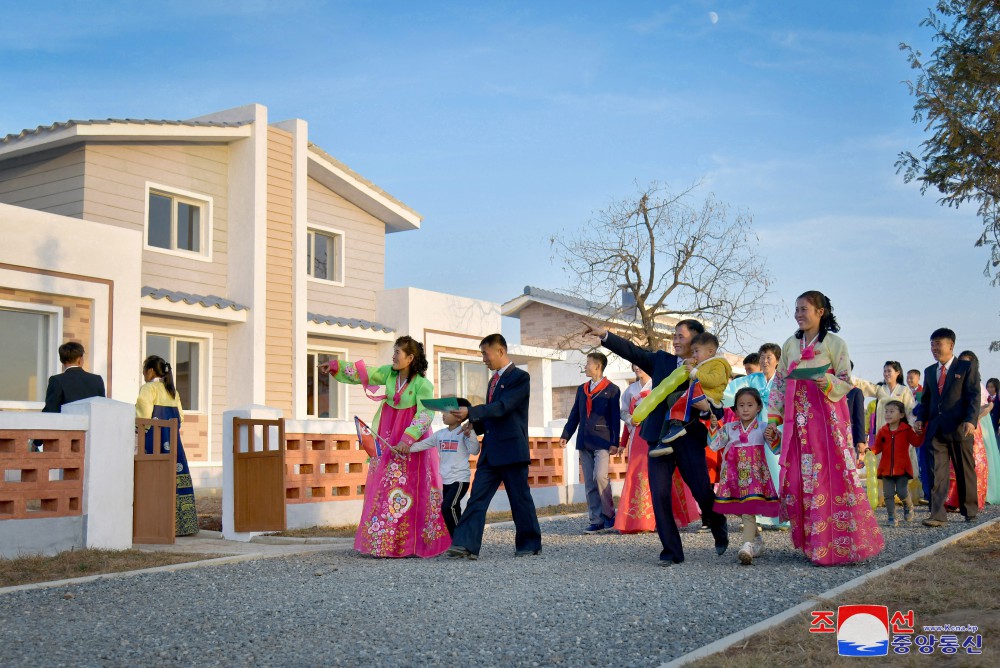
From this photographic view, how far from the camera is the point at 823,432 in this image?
7.31 m

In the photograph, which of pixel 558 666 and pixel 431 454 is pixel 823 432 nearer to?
pixel 431 454

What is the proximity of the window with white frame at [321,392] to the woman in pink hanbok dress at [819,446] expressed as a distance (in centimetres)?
1382

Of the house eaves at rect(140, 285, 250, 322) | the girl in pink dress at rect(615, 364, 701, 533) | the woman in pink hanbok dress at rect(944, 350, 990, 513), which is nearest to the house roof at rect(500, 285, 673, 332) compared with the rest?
the house eaves at rect(140, 285, 250, 322)

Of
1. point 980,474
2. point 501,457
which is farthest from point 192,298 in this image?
point 980,474

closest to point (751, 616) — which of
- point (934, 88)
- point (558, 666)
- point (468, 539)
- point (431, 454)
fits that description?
point (558, 666)

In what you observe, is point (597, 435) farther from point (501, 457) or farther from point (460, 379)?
point (460, 379)

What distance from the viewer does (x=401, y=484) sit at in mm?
8539

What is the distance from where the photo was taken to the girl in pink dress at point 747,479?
740 cm

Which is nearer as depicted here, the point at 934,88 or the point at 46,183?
the point at 934,88

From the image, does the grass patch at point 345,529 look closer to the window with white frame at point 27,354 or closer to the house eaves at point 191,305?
the window with white frame at point 27,354

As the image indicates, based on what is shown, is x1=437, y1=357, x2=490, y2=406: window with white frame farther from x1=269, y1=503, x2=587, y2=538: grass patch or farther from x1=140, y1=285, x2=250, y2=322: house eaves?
x1=269, y1=503, x2=587, y2=538: grass patch

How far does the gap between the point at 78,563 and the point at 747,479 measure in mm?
5088

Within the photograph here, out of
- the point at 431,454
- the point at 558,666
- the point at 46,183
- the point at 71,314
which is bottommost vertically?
the point at 558,666

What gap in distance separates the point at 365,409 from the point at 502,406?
1348 cm
